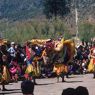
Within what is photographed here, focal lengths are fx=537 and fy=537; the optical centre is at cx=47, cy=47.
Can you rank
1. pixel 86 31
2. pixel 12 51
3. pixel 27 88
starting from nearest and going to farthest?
pixel 27 88
pixel 12 51
pixel 86 31

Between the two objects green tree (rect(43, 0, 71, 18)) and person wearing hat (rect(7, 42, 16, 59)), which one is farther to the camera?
green tree (rect(43, 0, 71, 18))

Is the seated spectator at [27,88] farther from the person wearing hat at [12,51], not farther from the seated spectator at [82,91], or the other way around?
the person wearing hat at [12,51]

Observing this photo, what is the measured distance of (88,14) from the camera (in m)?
148

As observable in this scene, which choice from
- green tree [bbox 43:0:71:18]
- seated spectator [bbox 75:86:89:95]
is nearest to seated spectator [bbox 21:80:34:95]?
seated spectator [bbox 75:86:89:95]

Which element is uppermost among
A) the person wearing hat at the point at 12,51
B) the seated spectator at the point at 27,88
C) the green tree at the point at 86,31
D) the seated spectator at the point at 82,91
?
the seated spectator at the point at 82,91

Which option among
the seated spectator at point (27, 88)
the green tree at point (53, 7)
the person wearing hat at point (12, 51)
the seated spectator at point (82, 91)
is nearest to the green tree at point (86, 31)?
the green tree at point (53, 7)

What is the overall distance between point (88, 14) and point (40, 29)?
7193 centimetres

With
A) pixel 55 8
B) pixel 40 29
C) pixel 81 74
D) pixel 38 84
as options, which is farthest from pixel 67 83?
pixel 55 8

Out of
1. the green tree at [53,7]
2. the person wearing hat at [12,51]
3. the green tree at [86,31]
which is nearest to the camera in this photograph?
the person wearing hat at [12,51]

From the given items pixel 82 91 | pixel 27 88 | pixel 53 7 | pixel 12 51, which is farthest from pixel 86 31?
pixel 82 91

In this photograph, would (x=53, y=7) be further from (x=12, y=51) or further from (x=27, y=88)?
(x=27, y=88)

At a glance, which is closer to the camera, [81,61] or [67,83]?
[67,83]

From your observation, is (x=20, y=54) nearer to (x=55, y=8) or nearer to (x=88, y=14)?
(x=55, y=8)

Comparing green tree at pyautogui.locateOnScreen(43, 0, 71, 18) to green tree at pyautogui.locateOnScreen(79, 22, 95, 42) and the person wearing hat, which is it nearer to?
green tree at pyautogui.locateOnScreen(79, 22, 95, 42)
